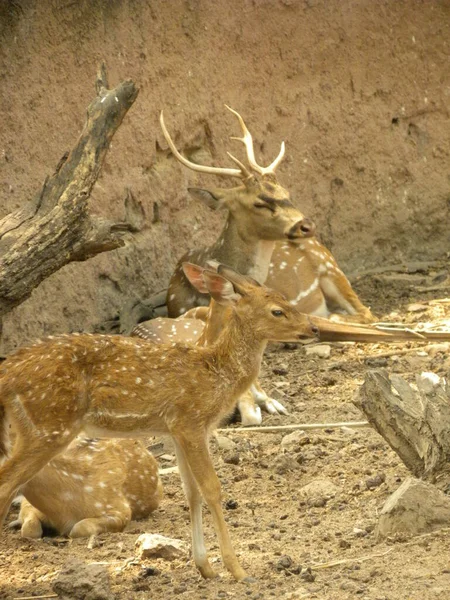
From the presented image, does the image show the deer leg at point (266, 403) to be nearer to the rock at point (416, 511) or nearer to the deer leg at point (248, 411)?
the deer leg at point (248, 411)

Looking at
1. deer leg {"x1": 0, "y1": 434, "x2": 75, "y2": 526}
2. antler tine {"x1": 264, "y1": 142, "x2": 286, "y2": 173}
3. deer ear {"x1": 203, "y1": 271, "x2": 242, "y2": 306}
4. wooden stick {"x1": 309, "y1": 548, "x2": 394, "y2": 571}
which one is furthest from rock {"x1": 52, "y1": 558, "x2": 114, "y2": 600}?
antler tine {"x1": 264, "y1": 142, "x2": 286, "y2": 173}

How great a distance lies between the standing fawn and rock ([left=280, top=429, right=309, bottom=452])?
1682 mm

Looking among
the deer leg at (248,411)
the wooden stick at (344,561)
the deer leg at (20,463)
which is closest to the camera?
the deer leg at (20,463)

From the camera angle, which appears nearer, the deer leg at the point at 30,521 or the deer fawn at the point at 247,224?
the deer leg at the point at 30,521

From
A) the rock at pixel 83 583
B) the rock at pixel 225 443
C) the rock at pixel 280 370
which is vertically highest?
the rock at pixel 83 583

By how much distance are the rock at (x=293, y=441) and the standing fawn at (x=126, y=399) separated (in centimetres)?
168

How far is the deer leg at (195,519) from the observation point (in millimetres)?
4801

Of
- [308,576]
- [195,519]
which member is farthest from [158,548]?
[308,576]

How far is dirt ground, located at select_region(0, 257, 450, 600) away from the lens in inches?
182

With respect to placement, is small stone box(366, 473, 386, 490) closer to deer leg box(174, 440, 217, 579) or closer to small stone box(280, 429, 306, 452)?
small stone box(280, 429, 306, 452)

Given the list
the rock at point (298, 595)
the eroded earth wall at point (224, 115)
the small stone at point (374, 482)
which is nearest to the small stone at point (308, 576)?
the rock at point (298, 595)

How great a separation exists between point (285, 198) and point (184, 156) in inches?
40.3

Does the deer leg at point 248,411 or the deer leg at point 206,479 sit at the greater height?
the deer leg at point 206,479

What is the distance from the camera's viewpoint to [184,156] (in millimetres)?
9867
